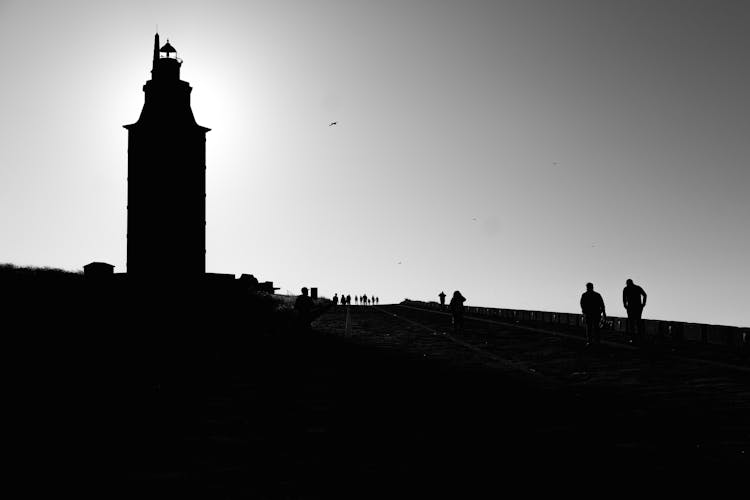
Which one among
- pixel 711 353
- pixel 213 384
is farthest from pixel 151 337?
pixel 711 353

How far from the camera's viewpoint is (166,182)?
6900 centimetres

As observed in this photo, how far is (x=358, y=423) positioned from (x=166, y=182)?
62425mm

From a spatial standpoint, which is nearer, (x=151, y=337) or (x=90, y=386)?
(x=90, y=386)

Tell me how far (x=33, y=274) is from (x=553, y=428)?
160 ft

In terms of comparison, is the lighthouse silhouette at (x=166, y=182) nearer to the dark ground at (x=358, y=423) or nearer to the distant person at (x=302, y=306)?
the distant person at (x=302, y=306)

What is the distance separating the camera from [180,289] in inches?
2559

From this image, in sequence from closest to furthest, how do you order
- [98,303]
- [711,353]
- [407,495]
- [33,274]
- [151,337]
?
[407,495], [711,353], [151,337], [98,303], [33,274]

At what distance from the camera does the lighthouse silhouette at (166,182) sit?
221 ft

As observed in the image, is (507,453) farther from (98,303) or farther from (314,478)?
(98,303)

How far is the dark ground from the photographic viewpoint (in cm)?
659

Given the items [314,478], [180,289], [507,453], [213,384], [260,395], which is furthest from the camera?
[180,289]

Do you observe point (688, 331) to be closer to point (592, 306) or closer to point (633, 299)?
point (633, 299)

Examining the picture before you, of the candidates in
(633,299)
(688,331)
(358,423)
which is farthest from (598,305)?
(358,423)

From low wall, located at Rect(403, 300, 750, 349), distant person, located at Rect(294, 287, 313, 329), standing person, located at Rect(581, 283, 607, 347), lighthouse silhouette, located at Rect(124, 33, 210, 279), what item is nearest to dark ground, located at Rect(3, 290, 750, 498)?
standing person, located at Rect(581, 283, 607, 347)
